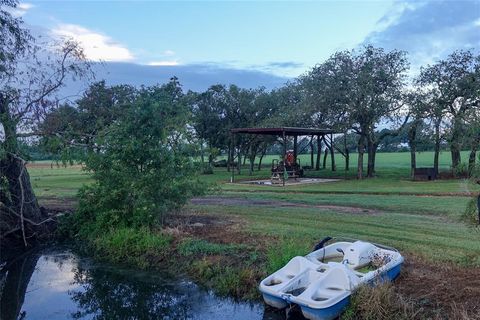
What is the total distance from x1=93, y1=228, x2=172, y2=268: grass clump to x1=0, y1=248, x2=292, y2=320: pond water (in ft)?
1.19

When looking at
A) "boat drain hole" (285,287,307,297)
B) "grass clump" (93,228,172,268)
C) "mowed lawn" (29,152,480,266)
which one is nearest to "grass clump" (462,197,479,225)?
"mowed lawn" (29,152,480,266)

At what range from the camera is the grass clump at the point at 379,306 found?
19.7 feet

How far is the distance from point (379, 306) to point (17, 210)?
9408mm

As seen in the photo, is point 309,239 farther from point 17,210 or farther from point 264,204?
point 17,210

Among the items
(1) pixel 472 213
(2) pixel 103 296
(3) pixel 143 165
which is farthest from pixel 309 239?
(3) pixel 143 165

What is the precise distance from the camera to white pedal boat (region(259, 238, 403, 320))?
6.16 metres

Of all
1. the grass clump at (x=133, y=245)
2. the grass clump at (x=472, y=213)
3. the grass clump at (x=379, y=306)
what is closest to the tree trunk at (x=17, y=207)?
the grass clump at (x=133, y=245)

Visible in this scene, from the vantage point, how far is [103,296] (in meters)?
8.40

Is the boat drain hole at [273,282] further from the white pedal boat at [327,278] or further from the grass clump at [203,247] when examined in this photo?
the grass clump at [203,247]

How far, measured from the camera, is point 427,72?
91.7 ft

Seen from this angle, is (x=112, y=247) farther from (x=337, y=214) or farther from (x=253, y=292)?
(x=337, y=214)

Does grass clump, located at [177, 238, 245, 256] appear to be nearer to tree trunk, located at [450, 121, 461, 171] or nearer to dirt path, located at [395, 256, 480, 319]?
dirt path, located at [395, 256, 480, 319]

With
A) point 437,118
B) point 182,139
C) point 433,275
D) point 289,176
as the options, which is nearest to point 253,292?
point 433,275

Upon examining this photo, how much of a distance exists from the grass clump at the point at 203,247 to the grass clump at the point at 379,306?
10.7 feet
